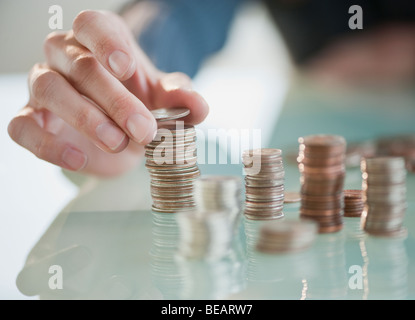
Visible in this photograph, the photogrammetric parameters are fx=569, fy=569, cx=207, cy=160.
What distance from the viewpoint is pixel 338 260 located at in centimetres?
120

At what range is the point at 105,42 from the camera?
154cm

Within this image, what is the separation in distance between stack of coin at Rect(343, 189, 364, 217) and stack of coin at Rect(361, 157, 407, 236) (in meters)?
0.10

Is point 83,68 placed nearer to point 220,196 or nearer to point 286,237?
point 220,196

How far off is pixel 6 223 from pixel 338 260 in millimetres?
911

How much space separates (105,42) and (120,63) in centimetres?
9

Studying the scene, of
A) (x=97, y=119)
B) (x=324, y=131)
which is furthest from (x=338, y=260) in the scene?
(x=324, y=131)

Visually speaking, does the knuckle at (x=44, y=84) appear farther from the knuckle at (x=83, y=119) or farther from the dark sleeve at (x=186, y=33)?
the dark sleeve at (x=186, y=33)

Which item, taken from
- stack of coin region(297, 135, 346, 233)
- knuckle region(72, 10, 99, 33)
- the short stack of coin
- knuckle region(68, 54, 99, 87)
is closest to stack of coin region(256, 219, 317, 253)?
stack of coin region(297, 135, 346, 233)

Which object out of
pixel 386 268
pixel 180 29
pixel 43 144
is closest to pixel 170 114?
pixel 43 144

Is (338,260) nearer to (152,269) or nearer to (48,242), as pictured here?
(152,269)

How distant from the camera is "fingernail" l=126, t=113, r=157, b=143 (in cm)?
146

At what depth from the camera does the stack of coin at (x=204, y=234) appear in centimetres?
116

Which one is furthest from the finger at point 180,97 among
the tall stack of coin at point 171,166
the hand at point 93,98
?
the tall stack of coin at point 171,166

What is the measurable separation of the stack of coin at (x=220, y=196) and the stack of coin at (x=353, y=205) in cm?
32
